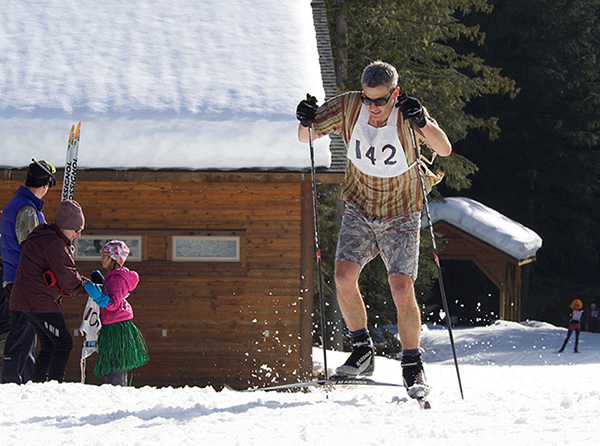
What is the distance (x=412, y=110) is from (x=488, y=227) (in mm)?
19922

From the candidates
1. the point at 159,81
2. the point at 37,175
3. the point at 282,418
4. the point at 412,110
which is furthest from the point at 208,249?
the point at 282,418

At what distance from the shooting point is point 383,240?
507 cm

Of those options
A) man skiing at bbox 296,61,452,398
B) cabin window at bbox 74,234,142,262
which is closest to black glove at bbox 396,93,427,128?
man skiing at bbox 296,61,452,398

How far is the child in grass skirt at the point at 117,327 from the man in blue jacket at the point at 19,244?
0.58 metres

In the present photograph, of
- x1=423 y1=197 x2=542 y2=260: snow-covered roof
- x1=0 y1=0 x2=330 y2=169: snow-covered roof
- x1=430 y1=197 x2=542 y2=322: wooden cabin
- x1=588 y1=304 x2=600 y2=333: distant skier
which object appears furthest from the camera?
x1=588 y1=304 x2=600 y2=333: distant skier

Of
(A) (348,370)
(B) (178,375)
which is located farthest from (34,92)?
(A) (348,370)

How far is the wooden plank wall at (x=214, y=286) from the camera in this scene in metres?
10.2

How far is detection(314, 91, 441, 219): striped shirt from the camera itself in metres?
5.07

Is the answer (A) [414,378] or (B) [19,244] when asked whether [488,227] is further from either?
(A) [414,378]

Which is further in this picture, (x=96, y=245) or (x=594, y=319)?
(x=594, y=319)

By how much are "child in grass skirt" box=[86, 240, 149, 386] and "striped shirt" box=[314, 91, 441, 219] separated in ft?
7.03

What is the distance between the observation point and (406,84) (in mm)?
16766

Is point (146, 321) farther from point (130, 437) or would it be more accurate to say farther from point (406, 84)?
point (406, 84)

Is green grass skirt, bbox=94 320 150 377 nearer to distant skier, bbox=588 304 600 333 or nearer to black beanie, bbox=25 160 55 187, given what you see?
black beanie, bbox=25 160 55 187
